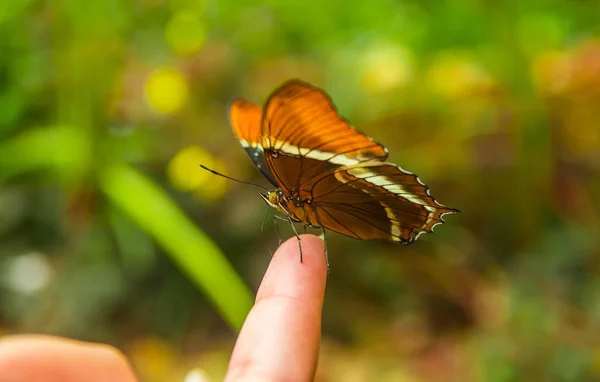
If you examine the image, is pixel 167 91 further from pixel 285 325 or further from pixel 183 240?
pixel 285 325

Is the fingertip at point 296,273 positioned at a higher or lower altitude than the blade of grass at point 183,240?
higher

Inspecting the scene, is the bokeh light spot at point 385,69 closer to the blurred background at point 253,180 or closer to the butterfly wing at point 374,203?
the blurred background at point 253,180

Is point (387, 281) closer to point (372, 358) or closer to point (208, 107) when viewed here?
point (372, 358)

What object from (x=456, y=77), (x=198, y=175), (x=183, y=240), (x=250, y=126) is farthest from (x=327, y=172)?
(x=456, y=77)

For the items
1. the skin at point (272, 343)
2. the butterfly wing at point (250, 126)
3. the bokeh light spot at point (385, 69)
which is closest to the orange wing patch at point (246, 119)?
the butterfly wing at point (250, 126)

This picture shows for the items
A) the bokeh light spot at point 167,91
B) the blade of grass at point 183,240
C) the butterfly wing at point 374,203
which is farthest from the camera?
the bokeh light spot at point 167,91

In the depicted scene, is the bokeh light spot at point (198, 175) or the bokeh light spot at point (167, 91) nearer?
the bokeh light spot at point (198, 175)
